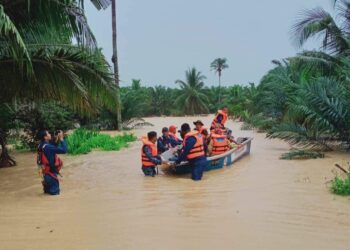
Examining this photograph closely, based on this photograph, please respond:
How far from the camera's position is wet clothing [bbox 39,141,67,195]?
8633mm

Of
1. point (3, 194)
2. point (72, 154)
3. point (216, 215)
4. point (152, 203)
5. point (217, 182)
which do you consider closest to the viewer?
point (216, 215)

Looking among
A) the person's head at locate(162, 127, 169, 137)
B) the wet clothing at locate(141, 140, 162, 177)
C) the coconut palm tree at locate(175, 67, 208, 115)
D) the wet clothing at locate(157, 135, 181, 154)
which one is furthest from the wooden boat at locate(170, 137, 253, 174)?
the coconut palm tree at locate(175, 67, 208, 115)

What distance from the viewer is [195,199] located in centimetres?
864

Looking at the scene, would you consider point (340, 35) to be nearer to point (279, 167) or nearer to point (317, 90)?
point (317, 90)

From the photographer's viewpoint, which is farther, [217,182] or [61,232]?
[217,182]

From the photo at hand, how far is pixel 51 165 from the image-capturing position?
28.8 ft

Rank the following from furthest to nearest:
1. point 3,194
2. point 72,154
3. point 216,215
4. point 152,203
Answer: point 72,154 < point 3,194 < point 152,203 < point 216,215

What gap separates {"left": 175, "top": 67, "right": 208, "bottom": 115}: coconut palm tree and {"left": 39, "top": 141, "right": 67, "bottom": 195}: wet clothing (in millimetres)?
46063

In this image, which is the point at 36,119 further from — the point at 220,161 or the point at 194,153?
the point at 194,153

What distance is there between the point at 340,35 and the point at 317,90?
414 cm

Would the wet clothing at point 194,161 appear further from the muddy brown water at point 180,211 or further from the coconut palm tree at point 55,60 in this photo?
the coconut palm tree at point 55,60

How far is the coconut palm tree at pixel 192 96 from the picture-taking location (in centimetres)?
5516

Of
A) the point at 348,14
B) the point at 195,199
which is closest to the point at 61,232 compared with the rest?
the point at 195,199

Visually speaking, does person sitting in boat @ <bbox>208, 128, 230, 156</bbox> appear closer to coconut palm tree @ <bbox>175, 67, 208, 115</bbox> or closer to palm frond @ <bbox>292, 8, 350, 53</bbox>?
palm frond @ <bbox>292, 8, 350, 53</bbox>
